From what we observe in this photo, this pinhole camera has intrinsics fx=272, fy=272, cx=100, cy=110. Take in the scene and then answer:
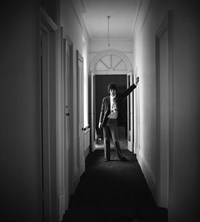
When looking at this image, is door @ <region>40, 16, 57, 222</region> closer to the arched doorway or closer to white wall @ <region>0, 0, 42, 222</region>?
white wall @ <region>0, 0, 42, 222</region>

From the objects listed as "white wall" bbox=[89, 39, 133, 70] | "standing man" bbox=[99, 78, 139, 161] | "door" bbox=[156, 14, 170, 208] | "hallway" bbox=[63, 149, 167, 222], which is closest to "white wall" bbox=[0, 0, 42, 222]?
"hallway" bbox=[63, 149, 167, 222]

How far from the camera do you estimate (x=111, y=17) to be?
19.9 feet

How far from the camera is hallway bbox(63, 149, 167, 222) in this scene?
3078mm

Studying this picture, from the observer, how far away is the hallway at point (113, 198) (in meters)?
3.08

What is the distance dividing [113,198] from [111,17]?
4.02 m

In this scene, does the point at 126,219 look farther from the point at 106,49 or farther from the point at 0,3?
the point at 106,49

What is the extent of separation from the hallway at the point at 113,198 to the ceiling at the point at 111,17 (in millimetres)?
3185

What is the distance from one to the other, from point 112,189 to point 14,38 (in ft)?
9.31

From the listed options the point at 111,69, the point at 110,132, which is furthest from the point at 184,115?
the point at 111,69

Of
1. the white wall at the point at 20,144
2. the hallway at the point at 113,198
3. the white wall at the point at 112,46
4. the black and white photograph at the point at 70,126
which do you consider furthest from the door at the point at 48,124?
the white wall at the point at 112,46

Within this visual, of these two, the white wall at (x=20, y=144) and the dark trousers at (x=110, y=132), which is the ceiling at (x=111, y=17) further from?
the white wall at (x=20, y=144)

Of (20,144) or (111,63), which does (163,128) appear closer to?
(20,144)

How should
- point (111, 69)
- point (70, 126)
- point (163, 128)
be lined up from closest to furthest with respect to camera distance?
point (163, 128), point (70, 126), point (111, 69)

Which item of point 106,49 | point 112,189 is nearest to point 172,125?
point 112,189
